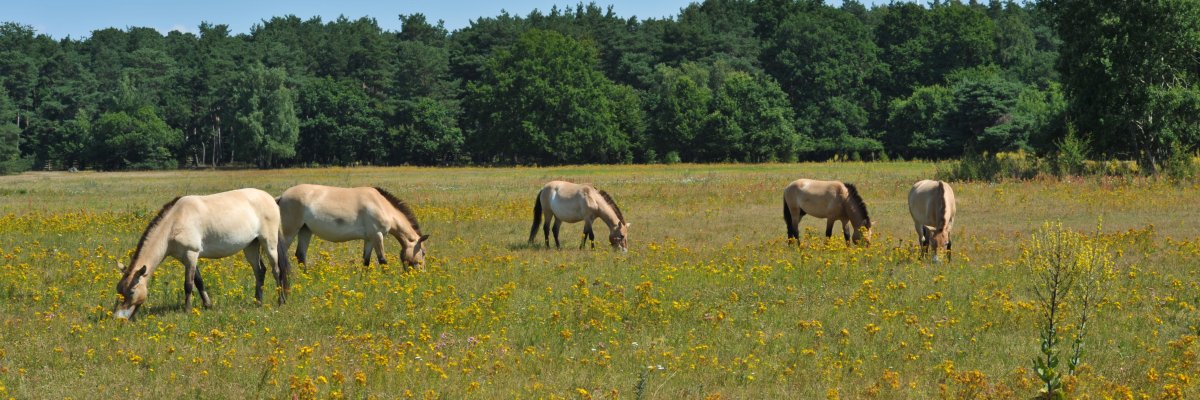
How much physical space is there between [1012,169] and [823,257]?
28166mm

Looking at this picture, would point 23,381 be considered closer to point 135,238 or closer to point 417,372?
point 417,372

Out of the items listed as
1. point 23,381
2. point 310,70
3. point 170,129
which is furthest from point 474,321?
point 310,70

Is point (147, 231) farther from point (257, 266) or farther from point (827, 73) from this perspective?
point (827, 73)

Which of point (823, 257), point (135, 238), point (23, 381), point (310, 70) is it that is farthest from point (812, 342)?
point (310, 70)

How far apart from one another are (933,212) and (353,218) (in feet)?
33.9

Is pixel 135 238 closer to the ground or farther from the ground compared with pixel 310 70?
closer to the ground

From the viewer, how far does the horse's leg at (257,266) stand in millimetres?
13328

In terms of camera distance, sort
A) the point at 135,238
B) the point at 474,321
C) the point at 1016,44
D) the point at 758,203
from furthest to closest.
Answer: the point at 1016,44
the point at 758,203
the point at 135,238
the point at 474,321

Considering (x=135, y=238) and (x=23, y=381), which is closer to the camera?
(x=23, y=381)

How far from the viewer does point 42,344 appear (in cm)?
1046

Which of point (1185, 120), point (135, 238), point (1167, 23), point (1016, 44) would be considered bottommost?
point (135, 238)

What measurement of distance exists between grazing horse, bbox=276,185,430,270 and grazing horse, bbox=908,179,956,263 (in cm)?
843

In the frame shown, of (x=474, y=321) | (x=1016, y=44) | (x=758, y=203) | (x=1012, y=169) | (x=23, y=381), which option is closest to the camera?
(x=23, y=381)

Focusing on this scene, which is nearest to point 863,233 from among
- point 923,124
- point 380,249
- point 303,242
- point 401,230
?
point 401,230
